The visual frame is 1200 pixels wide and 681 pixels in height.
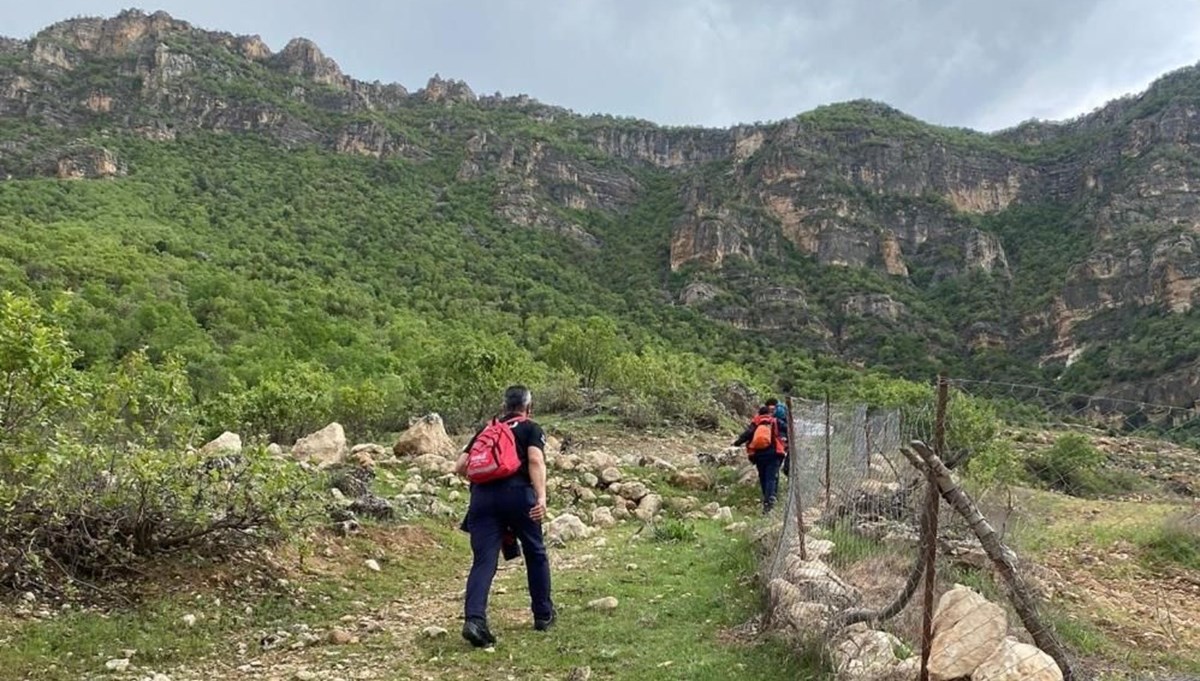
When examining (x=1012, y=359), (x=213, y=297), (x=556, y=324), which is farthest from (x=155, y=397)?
(x=1012, y=359)

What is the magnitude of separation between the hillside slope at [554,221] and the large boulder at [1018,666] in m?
35.1

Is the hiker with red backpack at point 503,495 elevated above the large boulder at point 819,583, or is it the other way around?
the hiker with red backpack at point 503,495

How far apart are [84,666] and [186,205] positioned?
76.7 metres

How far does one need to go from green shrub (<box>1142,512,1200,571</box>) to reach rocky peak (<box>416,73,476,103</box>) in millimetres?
149044

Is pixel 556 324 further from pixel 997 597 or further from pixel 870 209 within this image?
pixel 870 209

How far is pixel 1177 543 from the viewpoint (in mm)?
10797

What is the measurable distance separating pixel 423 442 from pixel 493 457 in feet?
28.6

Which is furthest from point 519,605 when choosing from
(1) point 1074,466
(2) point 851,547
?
(1) point 1074,466

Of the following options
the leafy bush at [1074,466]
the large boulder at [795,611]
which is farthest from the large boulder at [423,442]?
the leafy bush at [1074,466]

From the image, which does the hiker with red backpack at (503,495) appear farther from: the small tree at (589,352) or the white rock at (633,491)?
the small tree at (589,352)

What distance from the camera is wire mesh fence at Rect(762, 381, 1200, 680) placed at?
3.71 meters

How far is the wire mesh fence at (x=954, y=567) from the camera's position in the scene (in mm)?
3705

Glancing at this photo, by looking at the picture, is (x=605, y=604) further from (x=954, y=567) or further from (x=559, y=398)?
(x=559, y=398)

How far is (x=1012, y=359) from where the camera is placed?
295 ft
